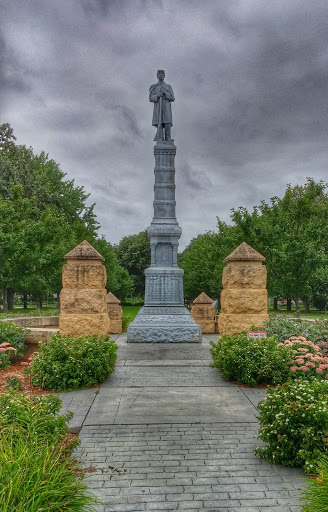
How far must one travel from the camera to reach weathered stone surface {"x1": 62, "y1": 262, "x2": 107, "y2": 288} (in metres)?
9.33

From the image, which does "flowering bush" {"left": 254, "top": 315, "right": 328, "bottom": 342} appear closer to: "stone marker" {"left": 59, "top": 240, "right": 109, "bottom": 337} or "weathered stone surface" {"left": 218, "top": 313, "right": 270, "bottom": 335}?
"weathered stone surface" {"left": 218, "top": 313, "right": 270, "bottom": 335}

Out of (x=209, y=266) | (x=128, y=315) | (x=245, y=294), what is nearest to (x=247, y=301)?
(x=245, y=294)

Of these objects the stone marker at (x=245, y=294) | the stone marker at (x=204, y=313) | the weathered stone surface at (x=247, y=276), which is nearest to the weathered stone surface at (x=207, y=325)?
the stone marker at (x=204, y=313)

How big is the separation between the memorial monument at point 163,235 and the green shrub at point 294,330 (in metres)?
3.86

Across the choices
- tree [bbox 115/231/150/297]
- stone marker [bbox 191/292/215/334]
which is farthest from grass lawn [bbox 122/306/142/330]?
tree [bbox 115/231/150/297]

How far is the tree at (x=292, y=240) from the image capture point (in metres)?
17.9

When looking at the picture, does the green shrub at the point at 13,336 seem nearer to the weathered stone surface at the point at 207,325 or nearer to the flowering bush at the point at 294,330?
the flowering bush at the point at 294,330

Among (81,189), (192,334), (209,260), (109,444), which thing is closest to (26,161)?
(81,189)

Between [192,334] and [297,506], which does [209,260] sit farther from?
[297,506]

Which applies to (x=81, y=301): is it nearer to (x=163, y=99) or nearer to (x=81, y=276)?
(x=81, y=276)

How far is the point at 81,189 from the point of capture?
39344mm

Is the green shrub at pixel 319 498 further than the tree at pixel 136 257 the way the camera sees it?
No

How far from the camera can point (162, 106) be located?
15.0 meters

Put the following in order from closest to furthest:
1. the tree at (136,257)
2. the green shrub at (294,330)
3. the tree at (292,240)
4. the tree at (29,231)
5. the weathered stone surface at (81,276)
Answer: the green shrub at (294,330) < the weathered stone surface at (81,276) < the tree at (292,240) < the tree at (29,231) < the tree at (136,257)
